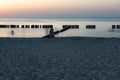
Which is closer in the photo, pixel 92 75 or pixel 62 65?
pixel 92 75

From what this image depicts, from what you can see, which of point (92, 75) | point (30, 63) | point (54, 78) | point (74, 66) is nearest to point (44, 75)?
point (54, 78)

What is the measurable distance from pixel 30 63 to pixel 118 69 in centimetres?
372

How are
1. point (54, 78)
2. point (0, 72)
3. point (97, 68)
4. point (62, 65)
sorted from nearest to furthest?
point (54, 78), point (0, 72), point (97, 68), point (62, 65)

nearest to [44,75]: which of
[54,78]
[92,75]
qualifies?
[54,78]

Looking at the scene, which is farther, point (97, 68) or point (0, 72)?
point (97, 68)

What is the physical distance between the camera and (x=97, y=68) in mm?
11094

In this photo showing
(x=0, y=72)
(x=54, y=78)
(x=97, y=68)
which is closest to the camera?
(x=54, y=78)

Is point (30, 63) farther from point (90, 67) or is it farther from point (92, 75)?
point (92, 75)

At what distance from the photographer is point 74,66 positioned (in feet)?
38.1

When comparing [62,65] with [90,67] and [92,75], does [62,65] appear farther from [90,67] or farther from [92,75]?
[92,75]

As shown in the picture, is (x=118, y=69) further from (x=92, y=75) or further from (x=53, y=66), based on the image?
(x=53, y=66)

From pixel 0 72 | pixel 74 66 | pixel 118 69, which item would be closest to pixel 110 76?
pixel 118 69

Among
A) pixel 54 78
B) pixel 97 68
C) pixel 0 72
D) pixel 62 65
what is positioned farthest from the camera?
pixel 62 65

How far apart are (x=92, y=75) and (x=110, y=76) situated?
564 mm
